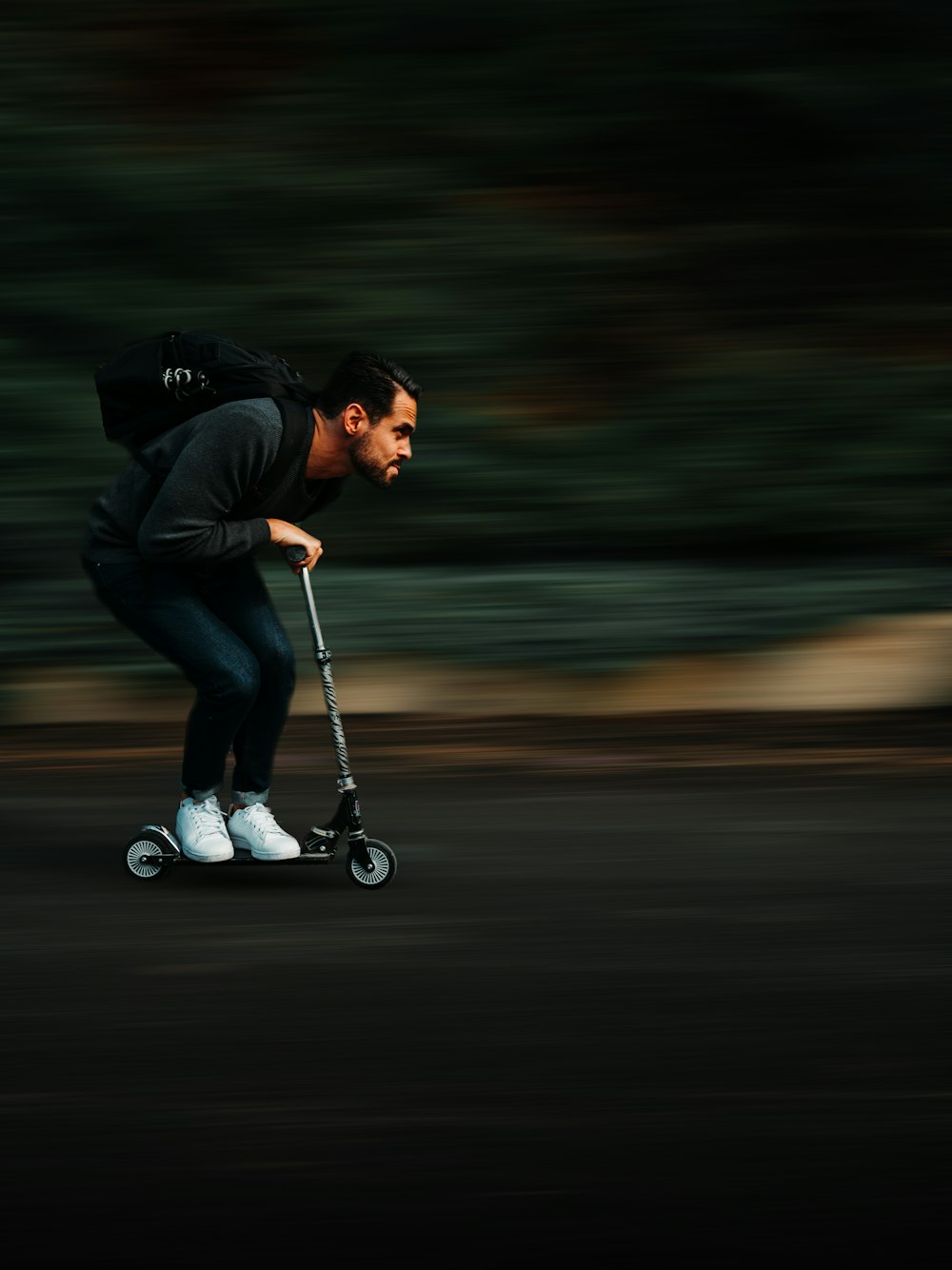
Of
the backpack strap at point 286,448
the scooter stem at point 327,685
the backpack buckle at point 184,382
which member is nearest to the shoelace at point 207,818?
the scooter stem at point 327,685

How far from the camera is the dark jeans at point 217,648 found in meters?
5.54

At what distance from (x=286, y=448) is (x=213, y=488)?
25 cm

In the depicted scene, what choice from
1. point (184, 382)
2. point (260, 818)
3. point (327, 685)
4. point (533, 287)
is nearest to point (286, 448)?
point (184, 382)

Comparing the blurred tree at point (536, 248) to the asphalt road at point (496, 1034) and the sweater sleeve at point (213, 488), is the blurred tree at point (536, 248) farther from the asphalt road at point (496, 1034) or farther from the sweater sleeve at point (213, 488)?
the sweater sleeve at point (213, 488)

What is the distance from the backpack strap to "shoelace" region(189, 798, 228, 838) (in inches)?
34.2

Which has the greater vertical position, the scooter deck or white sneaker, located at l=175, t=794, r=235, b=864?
white sneaker, located at l=175, t=794, r=235, b=864

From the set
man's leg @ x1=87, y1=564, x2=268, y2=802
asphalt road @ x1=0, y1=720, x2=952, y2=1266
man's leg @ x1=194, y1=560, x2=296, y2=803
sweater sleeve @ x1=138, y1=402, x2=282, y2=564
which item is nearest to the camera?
asphalt road @ x1=0, y1=720, x2=952, y2=1266

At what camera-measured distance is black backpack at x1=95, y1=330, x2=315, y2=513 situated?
17.5 ft

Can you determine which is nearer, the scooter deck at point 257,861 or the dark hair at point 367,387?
the dark hair at point 367,387

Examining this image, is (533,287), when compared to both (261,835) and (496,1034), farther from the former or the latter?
(496,1034)

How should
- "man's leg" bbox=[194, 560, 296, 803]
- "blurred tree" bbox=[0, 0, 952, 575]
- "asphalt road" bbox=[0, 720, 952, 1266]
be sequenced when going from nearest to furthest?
"asphalt road" bbox=[0, 720, 952, 1266], "man's leg" bbox=[194, 560, 296, 803], "blurred tree" bbox=[0, 0, 952, 575]

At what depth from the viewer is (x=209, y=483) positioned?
5.26 m

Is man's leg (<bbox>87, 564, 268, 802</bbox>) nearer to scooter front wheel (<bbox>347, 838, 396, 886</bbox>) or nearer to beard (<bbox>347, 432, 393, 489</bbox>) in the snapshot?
scooter front wheel (<bbox>347, 838, 396, 886</bbox>)

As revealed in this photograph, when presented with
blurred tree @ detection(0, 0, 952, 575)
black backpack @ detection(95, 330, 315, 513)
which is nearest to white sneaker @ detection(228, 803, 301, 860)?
black backpack @ detection(95, 330, 315, 513)
